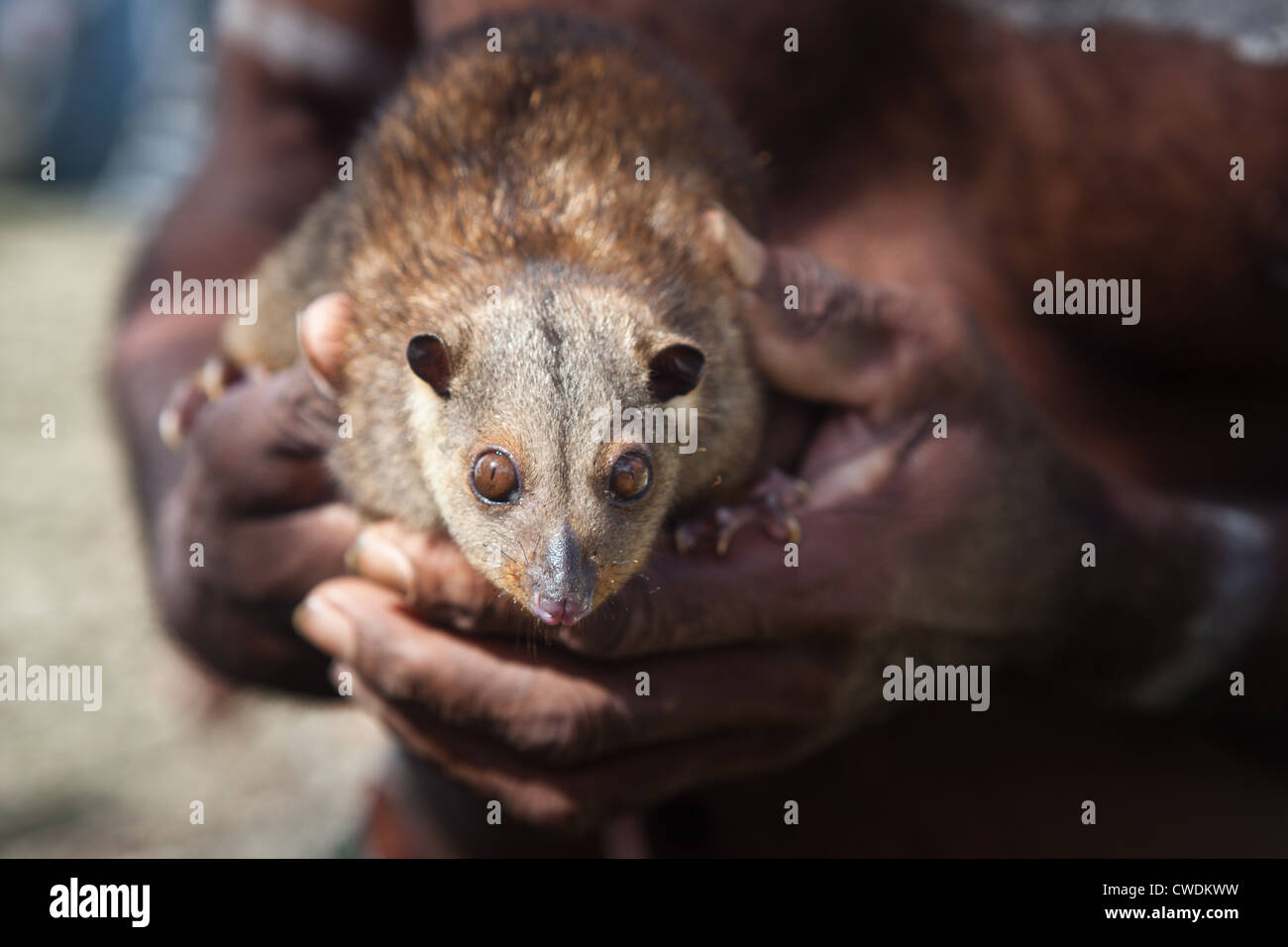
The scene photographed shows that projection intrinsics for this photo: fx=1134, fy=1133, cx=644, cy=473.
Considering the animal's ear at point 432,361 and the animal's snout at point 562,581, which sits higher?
the animal's ear at point 432,361

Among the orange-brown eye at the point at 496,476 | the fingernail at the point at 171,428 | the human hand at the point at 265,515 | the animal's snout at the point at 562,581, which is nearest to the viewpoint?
the animal's snout at the point at 562,581

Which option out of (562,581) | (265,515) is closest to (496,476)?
(562,581)

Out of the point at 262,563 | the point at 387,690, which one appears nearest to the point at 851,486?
the point at 387,690

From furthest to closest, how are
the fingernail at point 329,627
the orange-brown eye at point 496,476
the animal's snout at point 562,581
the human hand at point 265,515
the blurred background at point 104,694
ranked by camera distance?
the blurred background at point 104,694
the human hand at point 265,515
the fingernail at point 329,627
the orange-brown eye at point 496,476
the animal's snout at point 562,581

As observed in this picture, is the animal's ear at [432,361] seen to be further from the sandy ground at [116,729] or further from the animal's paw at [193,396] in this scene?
the sandy ground at [116,729]

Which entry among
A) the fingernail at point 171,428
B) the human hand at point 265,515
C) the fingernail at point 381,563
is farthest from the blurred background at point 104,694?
the fingernail at point 381,563

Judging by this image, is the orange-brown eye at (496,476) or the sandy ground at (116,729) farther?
the sandy ground at (116,729)

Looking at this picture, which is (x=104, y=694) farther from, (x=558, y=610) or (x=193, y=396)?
(x=558, y=610)
